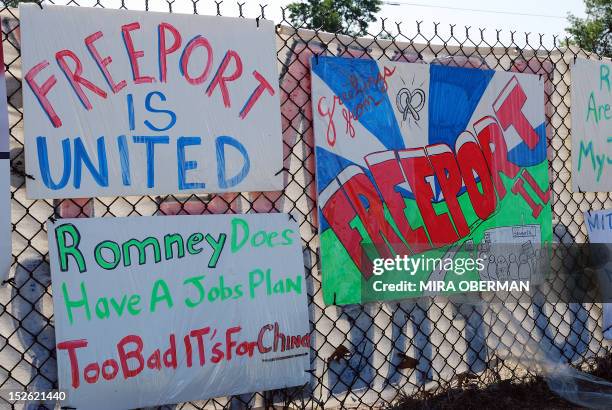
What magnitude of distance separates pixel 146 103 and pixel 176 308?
804mm

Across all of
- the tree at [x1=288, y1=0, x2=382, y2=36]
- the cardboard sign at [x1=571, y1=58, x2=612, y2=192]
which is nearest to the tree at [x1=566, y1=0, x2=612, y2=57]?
the tree at [x1=288, y1=0, x2=382, y2=36]

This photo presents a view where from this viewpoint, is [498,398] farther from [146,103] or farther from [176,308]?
[146,103]

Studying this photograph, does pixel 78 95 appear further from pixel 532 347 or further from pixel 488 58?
pixel 532 347

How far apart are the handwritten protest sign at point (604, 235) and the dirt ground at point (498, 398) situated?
623 millimetres

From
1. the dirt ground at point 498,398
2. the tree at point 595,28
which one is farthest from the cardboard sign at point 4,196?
the tree at point 595,28

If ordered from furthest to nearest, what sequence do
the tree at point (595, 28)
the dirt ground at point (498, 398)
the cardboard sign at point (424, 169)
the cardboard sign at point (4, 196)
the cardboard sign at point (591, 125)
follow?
the tree at point (595, 28), the cardboard sign at point (591, 125), the dirt ground at point (498, 398), the cardboard sign at point (424, 169), the cardboard sign at point (4, 196)

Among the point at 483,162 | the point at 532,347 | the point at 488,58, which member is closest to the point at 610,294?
the point at 532,347

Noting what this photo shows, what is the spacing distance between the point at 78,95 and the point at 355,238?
4.32 feet

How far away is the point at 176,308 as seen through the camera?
2.71m

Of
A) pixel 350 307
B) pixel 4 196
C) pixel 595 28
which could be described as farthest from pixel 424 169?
pixel 595 28

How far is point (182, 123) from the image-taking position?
274 cm

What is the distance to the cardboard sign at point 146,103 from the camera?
252 cm

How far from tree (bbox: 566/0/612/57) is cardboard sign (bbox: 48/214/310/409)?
78.8 feet

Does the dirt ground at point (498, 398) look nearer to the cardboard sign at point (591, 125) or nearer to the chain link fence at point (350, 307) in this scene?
the chain link fence at point (350, 307)
